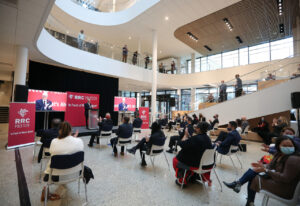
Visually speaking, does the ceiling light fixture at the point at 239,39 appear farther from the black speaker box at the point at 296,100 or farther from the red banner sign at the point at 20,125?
the red banner sign at the point at 20,125

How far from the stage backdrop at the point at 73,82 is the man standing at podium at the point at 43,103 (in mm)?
720

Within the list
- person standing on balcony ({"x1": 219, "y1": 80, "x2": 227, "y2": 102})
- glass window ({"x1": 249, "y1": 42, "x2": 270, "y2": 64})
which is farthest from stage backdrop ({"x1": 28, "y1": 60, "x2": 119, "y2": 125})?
glass window ({"x1": 249, "y1": 42, "x2": 270, "y2": 64})

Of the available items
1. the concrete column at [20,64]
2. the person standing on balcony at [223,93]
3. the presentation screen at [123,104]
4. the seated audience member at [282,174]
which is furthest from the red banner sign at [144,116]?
the seated audience member at [282,174]

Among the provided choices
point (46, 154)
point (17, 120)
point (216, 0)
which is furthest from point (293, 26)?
point (17, 120)

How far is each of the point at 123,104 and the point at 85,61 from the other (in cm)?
417

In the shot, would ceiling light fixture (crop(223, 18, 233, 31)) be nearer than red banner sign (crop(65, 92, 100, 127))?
No

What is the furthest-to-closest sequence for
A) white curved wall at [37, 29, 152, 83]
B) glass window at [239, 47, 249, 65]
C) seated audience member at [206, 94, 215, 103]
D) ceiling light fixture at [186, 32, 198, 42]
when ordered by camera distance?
glass window at [239, 47, 249, 65] → ceiling light fixture at [186, 32, 198, 42] → seated audience member at [206, 94, 215, 103] → white curved wall at [37, 29, 152, 83]

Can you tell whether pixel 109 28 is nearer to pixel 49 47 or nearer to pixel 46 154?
pixel 49 47

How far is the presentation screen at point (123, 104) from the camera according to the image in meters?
11.5

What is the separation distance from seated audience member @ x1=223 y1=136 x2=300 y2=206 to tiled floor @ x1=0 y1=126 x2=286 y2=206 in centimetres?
68

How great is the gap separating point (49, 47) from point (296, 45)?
44.4 ft

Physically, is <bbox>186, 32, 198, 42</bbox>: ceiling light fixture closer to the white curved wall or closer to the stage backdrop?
the white curved wall

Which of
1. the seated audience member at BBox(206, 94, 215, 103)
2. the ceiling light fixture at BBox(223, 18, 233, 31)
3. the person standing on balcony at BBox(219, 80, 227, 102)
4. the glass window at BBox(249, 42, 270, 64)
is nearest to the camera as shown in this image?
the person standing on balcony at BBox(219, 80, 227, 102)

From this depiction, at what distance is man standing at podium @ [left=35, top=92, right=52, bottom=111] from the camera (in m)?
7.50
